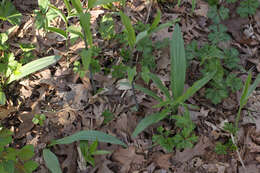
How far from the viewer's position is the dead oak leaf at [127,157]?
1.72 metres

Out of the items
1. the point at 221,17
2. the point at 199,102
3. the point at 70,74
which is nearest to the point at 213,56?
the point at 199,102

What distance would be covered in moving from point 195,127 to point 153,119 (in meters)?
0.34

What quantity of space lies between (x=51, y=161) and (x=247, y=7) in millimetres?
1975

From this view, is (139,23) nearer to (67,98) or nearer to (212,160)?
(67,98)

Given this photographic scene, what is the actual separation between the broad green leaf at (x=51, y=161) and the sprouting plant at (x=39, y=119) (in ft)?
0.78

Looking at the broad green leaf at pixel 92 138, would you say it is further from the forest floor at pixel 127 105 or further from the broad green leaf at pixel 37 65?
the broad green leaf at pixel 37 65

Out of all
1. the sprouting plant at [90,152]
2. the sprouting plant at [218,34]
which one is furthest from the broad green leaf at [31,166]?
the sprouting plant at [218,34]

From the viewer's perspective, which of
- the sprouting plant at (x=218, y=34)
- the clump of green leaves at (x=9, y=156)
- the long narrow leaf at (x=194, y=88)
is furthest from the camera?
the sprouting plant at (x=218, y=34)

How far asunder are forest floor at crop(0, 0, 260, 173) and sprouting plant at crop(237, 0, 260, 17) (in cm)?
6

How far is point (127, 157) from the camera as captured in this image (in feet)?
5.71

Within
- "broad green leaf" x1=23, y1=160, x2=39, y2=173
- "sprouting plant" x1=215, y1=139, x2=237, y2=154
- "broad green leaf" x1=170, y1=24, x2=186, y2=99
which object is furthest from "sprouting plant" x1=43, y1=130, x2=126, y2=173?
"sprouting plant" x1=215, y1=139, x2=237, y2=154

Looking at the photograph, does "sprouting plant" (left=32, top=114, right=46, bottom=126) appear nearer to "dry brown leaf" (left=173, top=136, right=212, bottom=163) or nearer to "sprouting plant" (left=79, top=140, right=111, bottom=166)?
"sprouting plant" (left=79, top=140, right=111, bottom=166)

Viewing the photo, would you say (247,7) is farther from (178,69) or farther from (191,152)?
(191,152)

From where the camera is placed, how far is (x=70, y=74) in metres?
2.12
